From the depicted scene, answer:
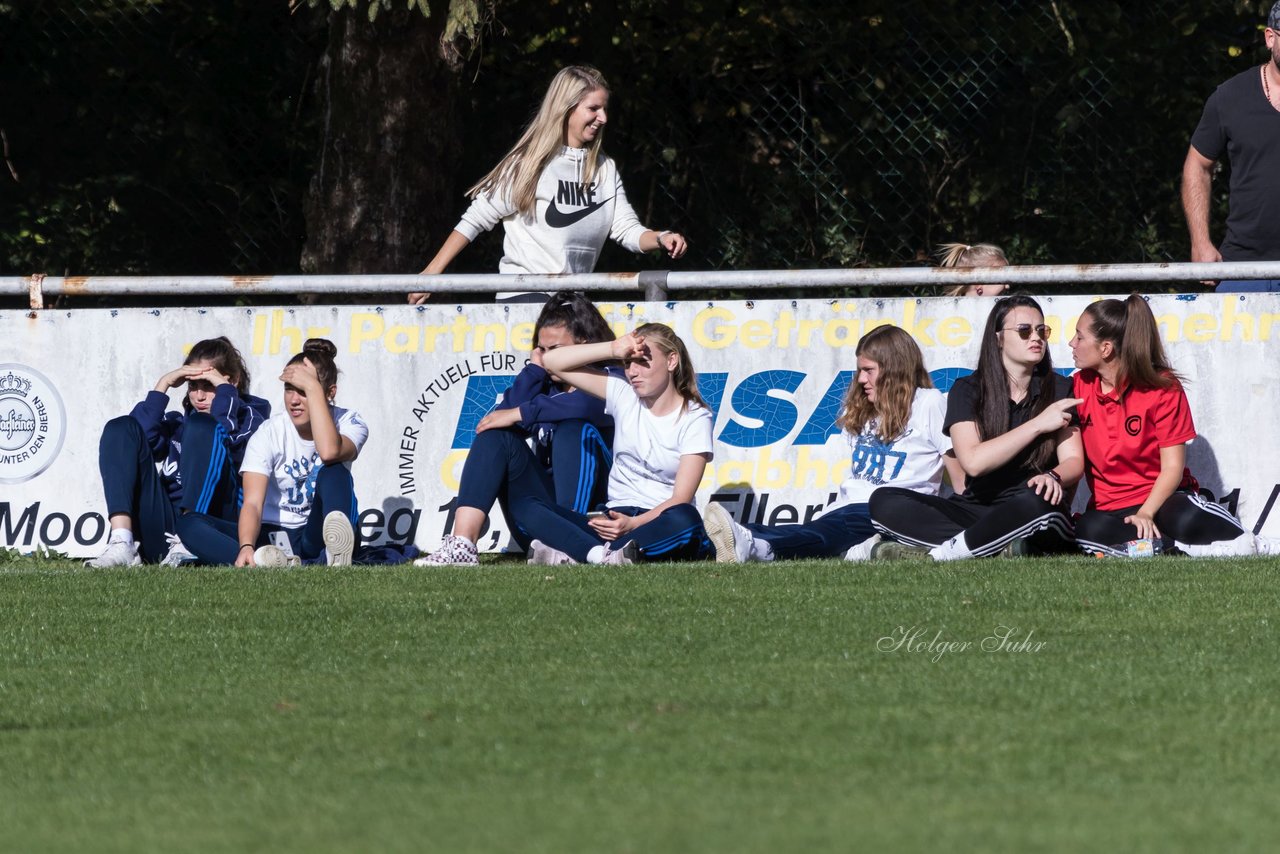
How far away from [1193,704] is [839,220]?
24.9 ft

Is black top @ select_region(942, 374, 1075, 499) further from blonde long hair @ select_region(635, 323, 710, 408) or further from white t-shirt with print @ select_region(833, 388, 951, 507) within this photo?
blonde long hair @ select_region(635, 323, 710, 408)

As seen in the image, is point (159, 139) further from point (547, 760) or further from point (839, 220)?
point (547, 760)

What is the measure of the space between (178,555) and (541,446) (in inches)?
66.1

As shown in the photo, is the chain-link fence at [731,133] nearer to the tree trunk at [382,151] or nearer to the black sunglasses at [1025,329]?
the tree trunk at [382,151]

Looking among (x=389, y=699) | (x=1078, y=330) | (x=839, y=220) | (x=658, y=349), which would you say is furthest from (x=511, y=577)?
(x=839, y=220)

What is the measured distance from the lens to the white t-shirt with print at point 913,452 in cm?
789

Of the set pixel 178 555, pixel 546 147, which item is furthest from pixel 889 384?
pixel 178 555

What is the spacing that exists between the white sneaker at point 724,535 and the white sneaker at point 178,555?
2.31 metres

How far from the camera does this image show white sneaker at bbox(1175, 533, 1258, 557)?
7398 millimetres

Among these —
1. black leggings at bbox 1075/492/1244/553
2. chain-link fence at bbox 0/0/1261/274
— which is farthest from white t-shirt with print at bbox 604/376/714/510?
chain-link fence at bbox 0/0/1261/274

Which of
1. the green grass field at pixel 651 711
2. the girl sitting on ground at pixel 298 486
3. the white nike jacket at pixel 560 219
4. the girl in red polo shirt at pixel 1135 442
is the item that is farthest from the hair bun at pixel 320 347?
the girl in red polo shirt at pixel 1135 442

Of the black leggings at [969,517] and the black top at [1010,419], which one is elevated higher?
the black top at [1010,419]

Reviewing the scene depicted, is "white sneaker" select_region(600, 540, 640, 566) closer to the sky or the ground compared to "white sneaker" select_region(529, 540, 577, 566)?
closer to the sky

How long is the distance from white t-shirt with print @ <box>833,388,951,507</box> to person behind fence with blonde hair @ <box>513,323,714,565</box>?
2.35 ft
